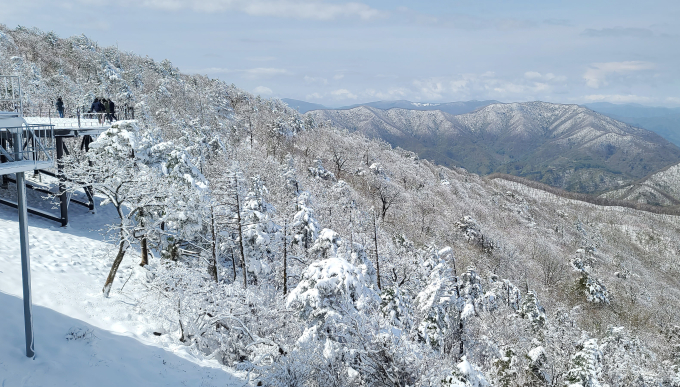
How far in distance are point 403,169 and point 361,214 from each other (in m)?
48.6

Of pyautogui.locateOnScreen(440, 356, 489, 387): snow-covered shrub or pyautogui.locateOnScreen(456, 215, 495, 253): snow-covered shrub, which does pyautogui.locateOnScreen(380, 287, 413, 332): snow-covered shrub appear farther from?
pyautogui.locateOnScreen(456, 215, 495, 253): snow-covered shrub

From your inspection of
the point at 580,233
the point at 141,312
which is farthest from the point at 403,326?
the point at 580,233

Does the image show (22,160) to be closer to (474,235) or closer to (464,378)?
(464,378)

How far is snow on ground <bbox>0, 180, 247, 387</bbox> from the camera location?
9497mm

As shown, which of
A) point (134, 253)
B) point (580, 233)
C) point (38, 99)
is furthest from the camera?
point (580, 233)

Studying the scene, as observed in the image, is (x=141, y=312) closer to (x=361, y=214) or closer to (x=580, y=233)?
(x=361, y=214)

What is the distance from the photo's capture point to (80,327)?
11.5 m

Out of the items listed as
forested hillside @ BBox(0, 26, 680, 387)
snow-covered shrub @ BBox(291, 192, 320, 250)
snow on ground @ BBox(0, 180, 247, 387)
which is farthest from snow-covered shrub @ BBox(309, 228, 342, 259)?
snow on ground @ BBox(0, 180, 247, 387)

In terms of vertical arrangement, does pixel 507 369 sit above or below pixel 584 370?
below

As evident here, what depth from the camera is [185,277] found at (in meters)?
14.3

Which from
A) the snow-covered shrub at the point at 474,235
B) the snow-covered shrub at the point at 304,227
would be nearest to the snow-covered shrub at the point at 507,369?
the snow-covered shrub at the point at 304,227

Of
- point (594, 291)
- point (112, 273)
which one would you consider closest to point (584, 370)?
point (112, 273)

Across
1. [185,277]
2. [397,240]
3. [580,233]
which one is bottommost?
[580,233]

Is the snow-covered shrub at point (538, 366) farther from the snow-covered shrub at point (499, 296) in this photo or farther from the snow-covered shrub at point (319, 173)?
the snow-covered shrub at point (319, 173)
